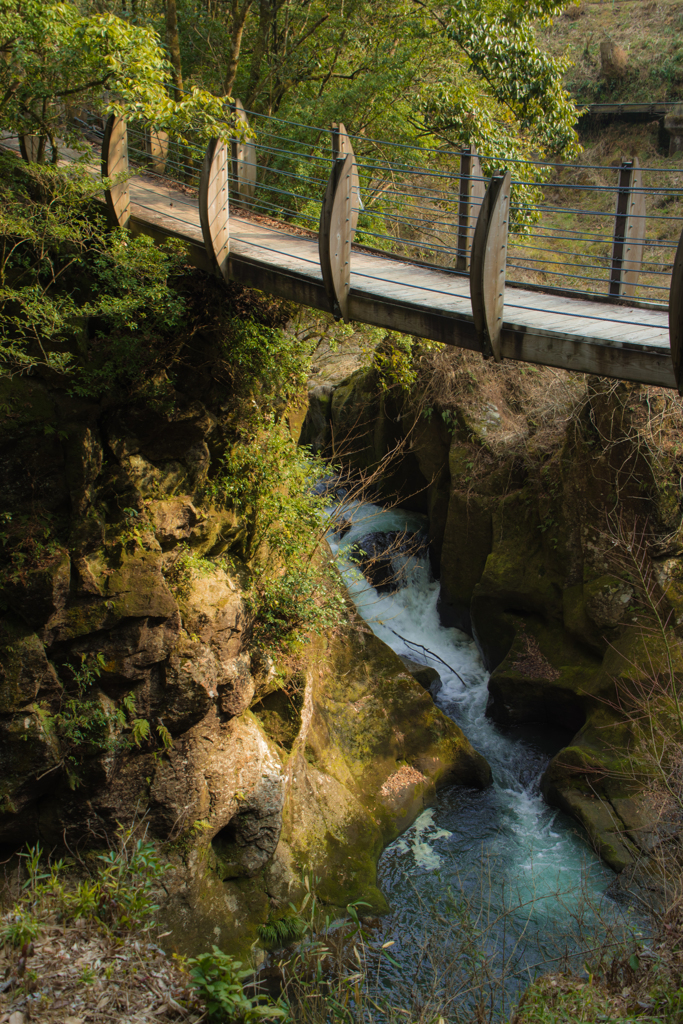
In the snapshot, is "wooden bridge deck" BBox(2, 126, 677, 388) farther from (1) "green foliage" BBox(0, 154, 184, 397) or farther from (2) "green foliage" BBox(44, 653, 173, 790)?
(2) "green foliage" BBox(44, 653, 173, 790)

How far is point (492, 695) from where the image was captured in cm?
1230

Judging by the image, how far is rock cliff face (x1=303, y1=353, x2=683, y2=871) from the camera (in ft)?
32.8

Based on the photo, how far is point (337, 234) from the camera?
6.29 meters

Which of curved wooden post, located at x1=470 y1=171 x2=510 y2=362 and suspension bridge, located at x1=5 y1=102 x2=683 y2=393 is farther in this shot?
suspension bridge, located at x1=5 y1=102 x2=683 y2=393

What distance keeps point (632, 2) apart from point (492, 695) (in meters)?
29.6

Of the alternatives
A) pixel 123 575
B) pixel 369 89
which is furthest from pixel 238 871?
pixel 369 89

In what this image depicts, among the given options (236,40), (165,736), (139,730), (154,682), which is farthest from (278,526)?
(236,40)

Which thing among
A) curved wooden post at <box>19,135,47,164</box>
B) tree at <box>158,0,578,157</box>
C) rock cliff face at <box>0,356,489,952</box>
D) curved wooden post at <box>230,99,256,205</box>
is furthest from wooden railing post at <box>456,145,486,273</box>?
tree at <box>158,0,578,157</box>

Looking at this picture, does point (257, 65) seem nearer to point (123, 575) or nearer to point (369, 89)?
point (369, 89)

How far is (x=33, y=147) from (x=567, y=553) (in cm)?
927

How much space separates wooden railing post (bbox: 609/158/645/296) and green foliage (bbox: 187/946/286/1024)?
6.52 m

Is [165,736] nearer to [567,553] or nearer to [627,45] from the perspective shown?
[567,553]

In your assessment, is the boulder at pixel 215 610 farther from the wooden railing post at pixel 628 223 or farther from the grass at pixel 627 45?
the grass at pixel 627 45

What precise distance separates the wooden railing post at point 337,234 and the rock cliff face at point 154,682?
278 centimetres
